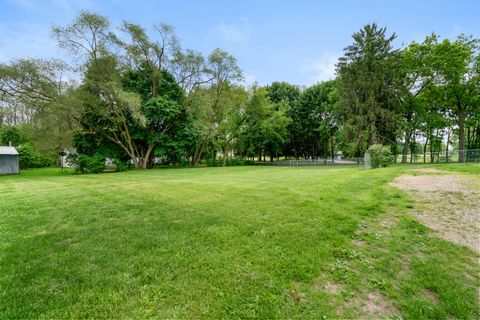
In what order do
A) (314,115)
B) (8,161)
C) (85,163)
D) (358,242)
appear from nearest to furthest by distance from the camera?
1. (358,242)
2. (85,163)
3. (8,161)
4. (314,115)

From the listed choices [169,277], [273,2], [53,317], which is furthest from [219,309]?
[273,2]

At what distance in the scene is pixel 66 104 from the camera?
14.7 meters

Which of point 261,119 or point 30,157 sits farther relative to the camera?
point 261,119

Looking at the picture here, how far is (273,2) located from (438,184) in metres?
9.63

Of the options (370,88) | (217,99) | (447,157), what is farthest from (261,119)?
(447,157)

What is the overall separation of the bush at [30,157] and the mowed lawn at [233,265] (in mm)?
25428

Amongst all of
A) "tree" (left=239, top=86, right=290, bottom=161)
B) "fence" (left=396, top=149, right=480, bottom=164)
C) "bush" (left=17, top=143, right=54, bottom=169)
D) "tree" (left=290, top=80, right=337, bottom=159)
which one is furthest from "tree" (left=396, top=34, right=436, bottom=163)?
"bush" (left=17, top=143, right=54, bottom=169)

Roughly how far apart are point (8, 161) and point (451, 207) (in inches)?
1060

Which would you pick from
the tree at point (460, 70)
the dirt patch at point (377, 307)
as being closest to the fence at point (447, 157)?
the tree at point (460, 70)

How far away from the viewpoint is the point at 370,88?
19.9m

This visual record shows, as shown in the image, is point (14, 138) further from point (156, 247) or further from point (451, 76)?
point (451, 76)

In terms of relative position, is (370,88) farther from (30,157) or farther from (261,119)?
(30,157)

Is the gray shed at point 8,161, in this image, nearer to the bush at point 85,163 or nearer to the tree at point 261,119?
the bush at point 85,163

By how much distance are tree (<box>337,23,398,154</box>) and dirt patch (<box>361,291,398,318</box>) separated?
20573mm
